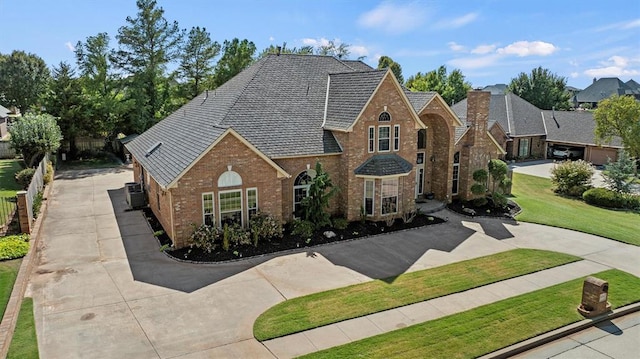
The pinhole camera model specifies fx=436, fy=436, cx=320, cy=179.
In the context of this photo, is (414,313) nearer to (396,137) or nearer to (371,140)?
(371,140)

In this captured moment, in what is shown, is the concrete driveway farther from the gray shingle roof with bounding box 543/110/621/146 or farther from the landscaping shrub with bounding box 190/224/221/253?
the gray shingle roof with bounding box 543/110/621/146

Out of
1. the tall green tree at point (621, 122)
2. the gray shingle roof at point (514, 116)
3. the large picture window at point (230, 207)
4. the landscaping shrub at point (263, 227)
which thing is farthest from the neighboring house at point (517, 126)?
the large picture window at point (230, 207)

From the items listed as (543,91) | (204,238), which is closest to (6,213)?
(204,238)

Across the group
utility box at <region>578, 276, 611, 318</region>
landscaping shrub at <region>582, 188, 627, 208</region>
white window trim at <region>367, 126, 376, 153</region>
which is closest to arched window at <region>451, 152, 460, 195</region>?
white window trim at <region>367, 126, 376, 153</region>

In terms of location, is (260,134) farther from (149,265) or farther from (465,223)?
(465,223)

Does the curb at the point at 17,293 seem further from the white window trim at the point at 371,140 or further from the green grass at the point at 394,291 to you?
the white window trim at the point at 371,140
